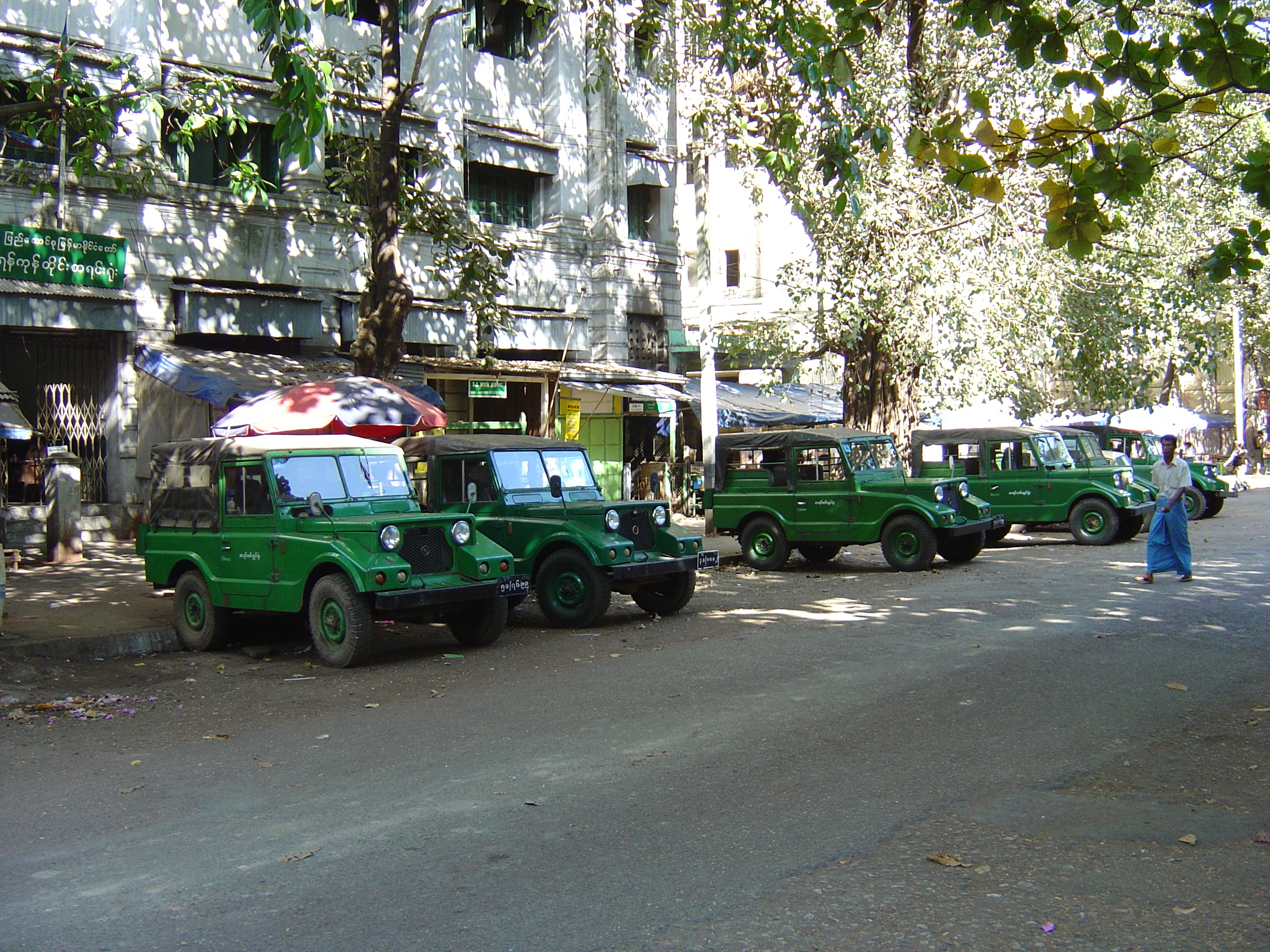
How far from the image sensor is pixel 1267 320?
39.7 meters

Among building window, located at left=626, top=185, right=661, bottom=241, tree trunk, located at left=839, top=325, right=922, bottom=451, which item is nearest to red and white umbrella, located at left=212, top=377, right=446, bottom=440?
tree trunk, located at left=839, top=325, right=922, bottom=451

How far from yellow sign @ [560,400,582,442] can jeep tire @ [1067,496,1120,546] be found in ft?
31.2

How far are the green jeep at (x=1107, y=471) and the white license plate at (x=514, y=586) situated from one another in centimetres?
1190

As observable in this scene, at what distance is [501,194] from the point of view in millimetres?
23375

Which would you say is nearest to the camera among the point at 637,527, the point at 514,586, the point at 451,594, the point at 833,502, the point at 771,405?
the point at 451,594

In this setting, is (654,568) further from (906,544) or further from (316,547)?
(906,544)

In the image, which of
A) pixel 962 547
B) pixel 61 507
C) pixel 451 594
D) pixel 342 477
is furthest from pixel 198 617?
pixel 962 547

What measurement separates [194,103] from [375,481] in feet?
17.7

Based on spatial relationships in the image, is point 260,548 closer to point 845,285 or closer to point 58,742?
point 58,742

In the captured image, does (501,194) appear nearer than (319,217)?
No

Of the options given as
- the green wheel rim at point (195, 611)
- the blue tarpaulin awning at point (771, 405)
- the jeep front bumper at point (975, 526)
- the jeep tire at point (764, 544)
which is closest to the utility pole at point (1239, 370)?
the blue tarpaulin awning at point (771, 405)

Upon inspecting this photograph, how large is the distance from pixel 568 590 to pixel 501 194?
44.8 feet

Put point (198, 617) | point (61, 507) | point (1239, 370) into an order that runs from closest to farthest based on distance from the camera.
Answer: point (198, 617) < point (61, 507) < point (1239, 370)

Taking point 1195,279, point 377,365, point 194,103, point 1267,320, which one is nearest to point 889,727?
point 377,365
